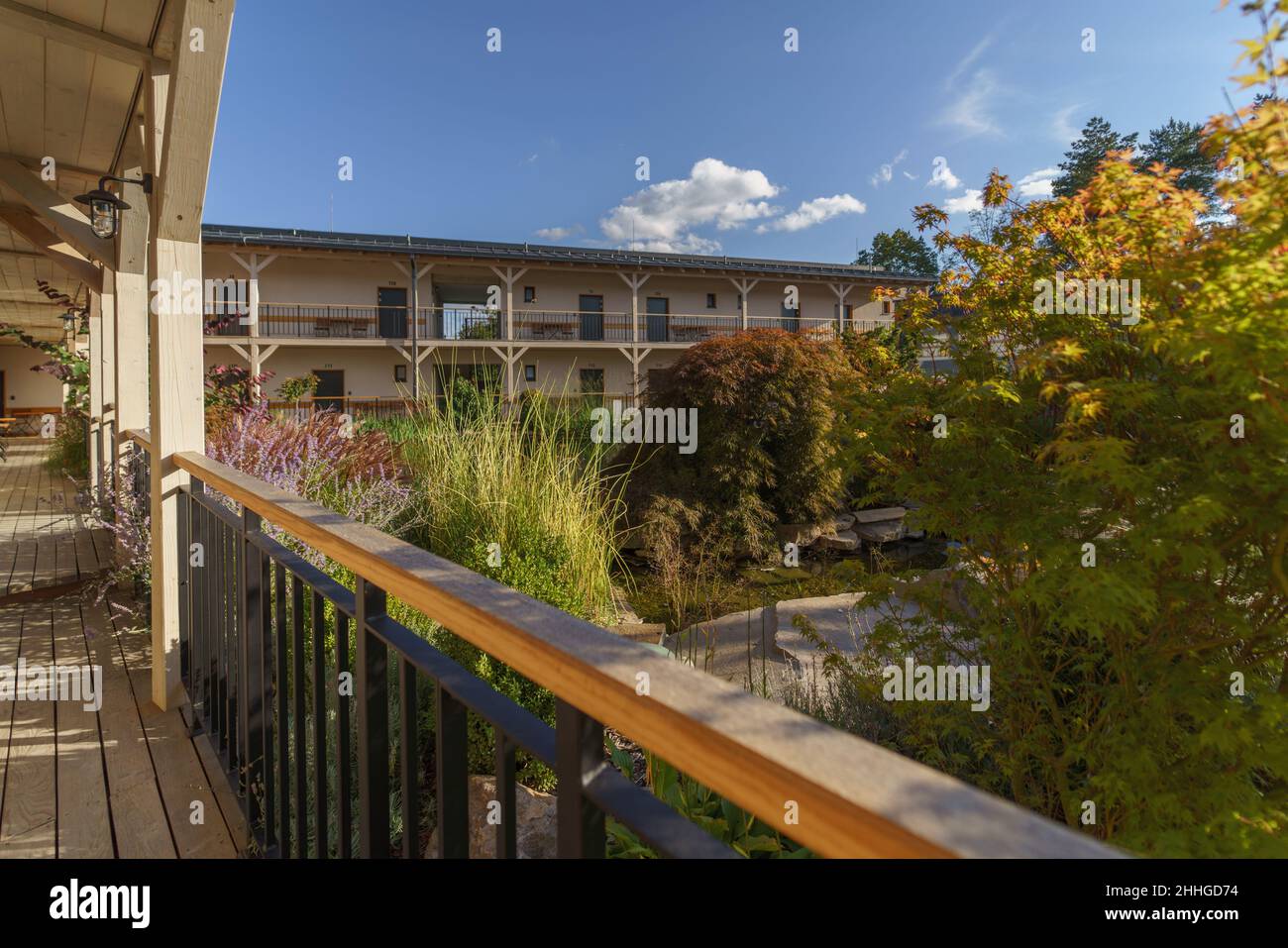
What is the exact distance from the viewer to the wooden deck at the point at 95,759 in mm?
2174

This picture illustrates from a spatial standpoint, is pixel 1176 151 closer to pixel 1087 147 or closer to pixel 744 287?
pixel 1087 147

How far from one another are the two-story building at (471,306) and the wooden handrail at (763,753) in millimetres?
15198

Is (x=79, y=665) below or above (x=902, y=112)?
below

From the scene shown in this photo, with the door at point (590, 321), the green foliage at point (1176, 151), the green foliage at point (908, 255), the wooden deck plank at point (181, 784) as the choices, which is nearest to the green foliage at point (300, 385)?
the door at point (590, 321)

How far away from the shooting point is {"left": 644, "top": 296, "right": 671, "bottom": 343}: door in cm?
2228

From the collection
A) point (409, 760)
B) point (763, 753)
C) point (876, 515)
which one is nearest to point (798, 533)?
point (876, 515)

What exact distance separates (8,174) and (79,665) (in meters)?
3.38

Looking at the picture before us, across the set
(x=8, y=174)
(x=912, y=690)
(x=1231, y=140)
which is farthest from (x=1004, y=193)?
(x=8, y=174)

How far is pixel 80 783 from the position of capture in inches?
96.4

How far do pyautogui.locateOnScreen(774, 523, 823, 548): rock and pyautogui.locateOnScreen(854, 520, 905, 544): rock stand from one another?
3.68 feet

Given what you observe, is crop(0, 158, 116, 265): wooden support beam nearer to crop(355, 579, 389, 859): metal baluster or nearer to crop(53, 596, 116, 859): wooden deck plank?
crop(53, 596, 116, 859): wooden deck plank

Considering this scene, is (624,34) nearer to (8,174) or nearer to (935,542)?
(935,542)

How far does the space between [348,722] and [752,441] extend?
737 centimetres

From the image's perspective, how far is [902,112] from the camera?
71.6 ft
